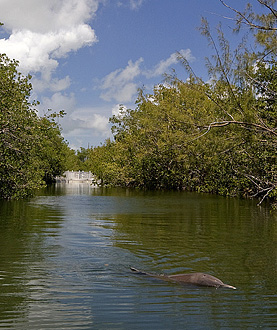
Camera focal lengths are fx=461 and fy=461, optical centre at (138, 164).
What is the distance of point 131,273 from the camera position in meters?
9.06

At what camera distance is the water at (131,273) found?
248 inches

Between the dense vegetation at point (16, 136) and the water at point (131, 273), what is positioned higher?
the dense vegetation at point (16, 136)

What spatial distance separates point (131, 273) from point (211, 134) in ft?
34.8

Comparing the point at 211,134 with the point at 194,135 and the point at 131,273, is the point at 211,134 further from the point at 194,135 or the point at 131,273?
the point at 131,273

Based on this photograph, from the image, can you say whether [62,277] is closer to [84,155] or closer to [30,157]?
[30,157]

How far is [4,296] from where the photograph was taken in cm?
730

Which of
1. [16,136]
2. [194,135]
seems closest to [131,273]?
[194,135]

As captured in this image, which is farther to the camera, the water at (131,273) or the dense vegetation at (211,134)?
the dense vegetation at (211,134)

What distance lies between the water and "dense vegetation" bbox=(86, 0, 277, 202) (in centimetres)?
338

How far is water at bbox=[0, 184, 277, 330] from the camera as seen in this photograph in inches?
248

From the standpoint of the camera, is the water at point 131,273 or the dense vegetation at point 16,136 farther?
the dense vegetation at point 16,136

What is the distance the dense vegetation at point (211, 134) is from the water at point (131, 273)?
3376 millimetres

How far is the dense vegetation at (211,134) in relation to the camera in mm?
→ 15398

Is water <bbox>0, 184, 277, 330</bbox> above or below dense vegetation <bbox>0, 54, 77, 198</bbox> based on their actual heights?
below
